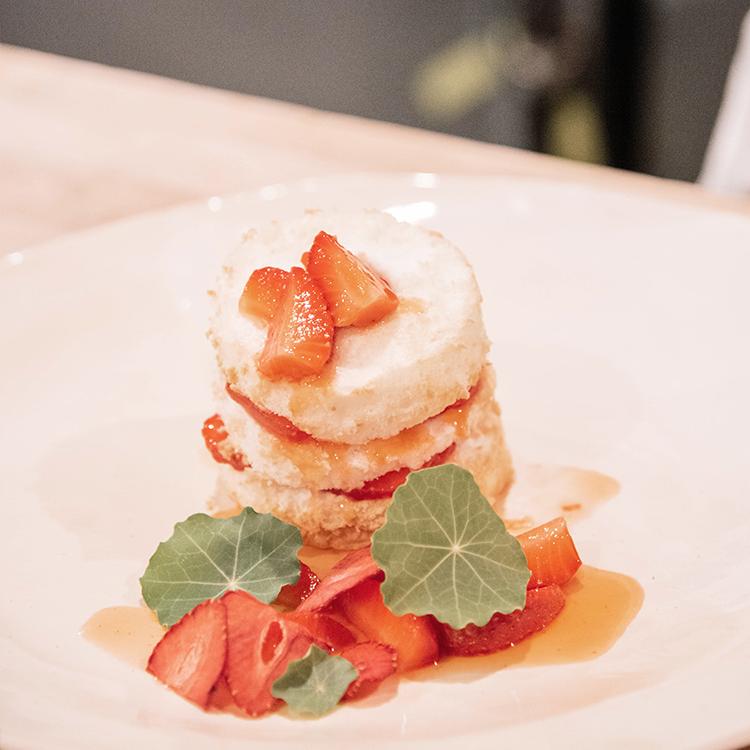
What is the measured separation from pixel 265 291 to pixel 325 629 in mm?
607

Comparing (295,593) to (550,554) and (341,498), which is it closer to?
(341,498)

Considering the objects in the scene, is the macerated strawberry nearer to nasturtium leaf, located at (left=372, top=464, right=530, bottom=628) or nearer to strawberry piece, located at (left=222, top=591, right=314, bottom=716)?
nasturtium leaf, located at (left=372, top=464, right=530, bottom=628)

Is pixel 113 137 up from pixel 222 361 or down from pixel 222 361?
down

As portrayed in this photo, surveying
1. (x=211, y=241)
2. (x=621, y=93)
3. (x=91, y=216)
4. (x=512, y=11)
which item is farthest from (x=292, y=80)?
(x=211, y=241)

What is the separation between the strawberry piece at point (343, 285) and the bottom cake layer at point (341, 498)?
0.33m

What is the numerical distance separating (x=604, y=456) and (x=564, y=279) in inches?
22.1

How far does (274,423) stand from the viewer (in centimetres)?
Answer: 196

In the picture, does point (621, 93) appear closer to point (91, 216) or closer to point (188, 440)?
point (91, 216)

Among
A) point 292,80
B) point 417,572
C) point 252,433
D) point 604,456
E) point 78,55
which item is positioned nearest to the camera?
point 417,572

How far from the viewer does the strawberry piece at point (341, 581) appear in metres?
1.71

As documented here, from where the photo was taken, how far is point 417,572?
164cm

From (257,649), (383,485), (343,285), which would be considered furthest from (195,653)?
(343,285)

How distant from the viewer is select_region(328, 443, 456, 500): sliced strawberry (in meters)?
1.98

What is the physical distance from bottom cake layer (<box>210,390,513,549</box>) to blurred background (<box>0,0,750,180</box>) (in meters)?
2.36
